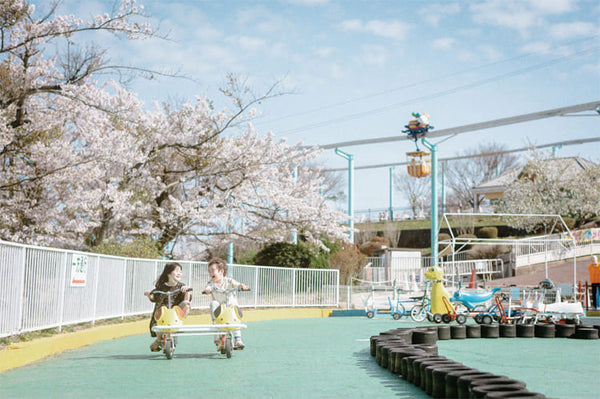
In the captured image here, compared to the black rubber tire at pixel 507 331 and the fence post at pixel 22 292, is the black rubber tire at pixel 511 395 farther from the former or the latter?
the black rubber tire at pixel 507 331

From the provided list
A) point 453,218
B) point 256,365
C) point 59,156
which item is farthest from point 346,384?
point 453,218

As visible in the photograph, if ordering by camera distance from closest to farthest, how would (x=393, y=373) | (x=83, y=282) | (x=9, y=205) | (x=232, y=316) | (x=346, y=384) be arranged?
(x=346, y=384) → (x=393, y=373) → (x=232, y=316) → (x=83, y=282) → (x=9, y=205)

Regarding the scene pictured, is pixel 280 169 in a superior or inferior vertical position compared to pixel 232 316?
superior

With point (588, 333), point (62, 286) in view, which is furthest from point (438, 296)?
point (62, 286)

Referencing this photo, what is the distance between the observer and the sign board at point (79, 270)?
12.4 metres

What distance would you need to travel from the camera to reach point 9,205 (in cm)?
1802

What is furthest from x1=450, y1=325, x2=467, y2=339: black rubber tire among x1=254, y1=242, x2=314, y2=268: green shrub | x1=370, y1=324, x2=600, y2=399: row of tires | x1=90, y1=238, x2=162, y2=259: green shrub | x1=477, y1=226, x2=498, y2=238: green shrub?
x1=477, y1=226, x2=498, y2=238: green shrub

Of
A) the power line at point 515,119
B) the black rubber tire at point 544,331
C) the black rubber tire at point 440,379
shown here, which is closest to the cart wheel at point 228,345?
the black rubber tire at point 440,379

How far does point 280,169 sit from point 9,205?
1214cm

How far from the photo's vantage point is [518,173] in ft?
186

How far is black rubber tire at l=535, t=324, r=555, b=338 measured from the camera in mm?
13812

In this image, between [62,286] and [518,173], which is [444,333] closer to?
[62,286]

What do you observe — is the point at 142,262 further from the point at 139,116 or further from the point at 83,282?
the point at 139,116

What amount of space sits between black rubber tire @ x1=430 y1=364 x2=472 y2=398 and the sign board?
28.1 ft
